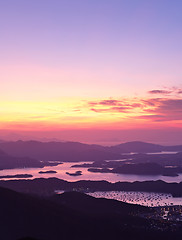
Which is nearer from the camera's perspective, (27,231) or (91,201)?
(27,231)

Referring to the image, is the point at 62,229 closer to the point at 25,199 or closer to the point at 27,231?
the point at 27,231

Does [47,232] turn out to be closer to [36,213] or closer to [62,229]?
[62,229]

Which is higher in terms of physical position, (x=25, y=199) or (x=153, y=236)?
(x=25, y=199)

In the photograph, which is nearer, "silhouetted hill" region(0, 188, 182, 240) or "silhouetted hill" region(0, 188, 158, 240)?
"silhouetted hill" region(0, 188, 158, 240)

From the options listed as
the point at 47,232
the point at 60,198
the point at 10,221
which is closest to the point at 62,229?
the point at 47,232

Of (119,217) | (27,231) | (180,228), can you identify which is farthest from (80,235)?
(180,228)

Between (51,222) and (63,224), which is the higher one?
(51,222)

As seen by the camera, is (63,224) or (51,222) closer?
(51,222)

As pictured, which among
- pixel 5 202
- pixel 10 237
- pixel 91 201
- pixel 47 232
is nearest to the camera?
pixel 10 237

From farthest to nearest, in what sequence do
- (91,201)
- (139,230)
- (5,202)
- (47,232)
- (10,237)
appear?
1. (91,201)
2. (5,202)
3. (139,230)
4. (47,232)
5. (10,237)

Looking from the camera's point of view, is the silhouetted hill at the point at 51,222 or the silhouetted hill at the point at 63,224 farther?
the silhouetted hill at the point at 63,224
